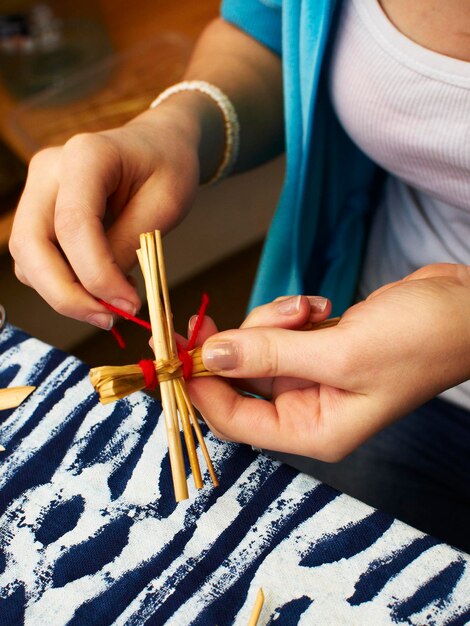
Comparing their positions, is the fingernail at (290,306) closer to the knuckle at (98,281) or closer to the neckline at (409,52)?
the knuckle at (98,281)

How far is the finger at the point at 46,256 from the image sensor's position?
0.52 metres

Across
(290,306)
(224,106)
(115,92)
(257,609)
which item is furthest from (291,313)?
(115,92)

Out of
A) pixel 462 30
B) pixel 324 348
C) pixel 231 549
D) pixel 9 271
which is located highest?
pixel 462 30

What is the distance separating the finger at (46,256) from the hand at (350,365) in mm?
139

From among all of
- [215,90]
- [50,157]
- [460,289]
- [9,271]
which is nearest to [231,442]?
[460,289]

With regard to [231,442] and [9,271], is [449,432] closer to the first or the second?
[231,442]

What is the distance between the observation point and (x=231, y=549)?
422 millimetres

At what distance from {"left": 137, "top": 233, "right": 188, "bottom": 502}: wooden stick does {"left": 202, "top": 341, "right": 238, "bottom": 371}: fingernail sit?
5 centimetres

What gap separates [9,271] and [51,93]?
49 centimetres

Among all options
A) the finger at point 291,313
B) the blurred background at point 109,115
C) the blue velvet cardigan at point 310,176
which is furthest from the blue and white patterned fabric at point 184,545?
the blurred background at point 109,115

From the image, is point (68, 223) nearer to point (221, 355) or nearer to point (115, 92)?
point (221, 355)

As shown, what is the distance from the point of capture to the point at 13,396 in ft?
1.73

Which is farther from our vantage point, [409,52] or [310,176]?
[310,176]

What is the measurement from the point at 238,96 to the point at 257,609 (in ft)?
1.93
